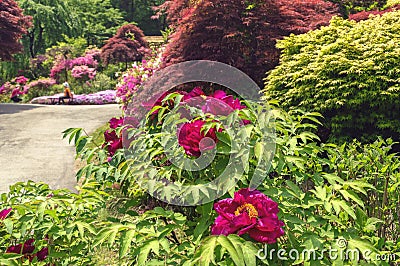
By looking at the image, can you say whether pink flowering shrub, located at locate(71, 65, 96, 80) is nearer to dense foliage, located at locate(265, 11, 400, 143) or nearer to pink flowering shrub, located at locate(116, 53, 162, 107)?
pink flowering shrub, located at locate(116, 53, 162, 107)

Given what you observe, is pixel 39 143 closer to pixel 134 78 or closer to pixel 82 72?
pixel 134 78

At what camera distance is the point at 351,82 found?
4.62 metres

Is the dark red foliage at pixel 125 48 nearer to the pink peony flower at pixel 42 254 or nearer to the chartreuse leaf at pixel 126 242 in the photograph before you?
the pink peony flower at pixel 42 254

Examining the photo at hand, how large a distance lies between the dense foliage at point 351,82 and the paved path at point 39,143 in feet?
10.4

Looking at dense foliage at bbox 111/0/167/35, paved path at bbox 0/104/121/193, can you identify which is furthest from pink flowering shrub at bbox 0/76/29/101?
dense foliage at bbox 111/0/167/35

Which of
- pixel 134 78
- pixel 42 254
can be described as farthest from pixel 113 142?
pixel 134 78

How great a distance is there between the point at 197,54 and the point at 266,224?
5010 mm

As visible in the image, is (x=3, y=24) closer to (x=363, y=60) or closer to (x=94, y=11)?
(x=363, y=60)

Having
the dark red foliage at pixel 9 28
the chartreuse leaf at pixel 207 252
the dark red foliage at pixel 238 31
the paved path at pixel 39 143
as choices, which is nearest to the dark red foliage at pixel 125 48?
the dark red foliage at pixel 9 28

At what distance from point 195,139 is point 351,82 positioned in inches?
137

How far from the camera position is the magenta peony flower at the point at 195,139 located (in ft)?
5.29

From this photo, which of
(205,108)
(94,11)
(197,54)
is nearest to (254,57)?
(197,54)

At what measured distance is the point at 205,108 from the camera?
1847mm

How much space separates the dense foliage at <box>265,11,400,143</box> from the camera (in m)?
4.56
